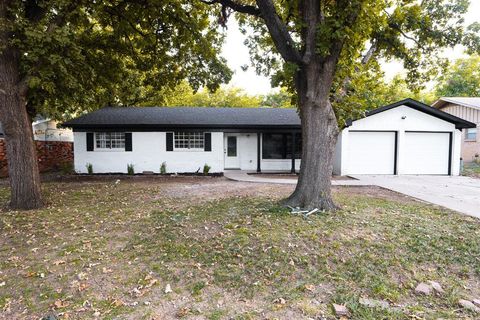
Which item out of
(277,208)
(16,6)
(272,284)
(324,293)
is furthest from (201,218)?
(16,6)

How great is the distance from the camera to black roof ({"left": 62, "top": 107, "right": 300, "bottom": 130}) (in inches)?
557

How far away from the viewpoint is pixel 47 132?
60.4 feet

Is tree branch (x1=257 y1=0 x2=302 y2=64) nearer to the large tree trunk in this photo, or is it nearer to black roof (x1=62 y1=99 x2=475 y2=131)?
the large tree trunk

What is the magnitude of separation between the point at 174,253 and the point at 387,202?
19.0ft

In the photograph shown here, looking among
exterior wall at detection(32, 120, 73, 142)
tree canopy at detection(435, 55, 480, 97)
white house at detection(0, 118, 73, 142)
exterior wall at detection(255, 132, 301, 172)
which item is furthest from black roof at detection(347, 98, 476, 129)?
tree canopy at detection(435, 55, 480, 97)

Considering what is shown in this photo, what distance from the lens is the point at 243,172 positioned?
602 inches

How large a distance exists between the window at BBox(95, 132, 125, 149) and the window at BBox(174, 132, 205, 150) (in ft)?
8.43

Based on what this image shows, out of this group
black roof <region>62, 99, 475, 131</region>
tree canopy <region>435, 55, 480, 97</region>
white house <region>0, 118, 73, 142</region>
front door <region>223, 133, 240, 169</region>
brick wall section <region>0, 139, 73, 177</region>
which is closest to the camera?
black roof <region>62, 99, 475, 131</region>

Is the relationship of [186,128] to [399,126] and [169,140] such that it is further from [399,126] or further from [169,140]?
[399,126]

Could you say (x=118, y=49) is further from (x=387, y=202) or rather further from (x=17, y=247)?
(x=387, y=202)

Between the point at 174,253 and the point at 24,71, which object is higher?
the point at 24,71

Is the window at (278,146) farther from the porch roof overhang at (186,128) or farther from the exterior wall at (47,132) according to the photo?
the exterior wall at (47,132)

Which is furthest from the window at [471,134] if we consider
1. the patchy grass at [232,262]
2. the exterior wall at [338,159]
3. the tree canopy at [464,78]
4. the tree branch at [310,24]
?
the tree branch at [310,24]

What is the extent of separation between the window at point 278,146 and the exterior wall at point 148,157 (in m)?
2.52
